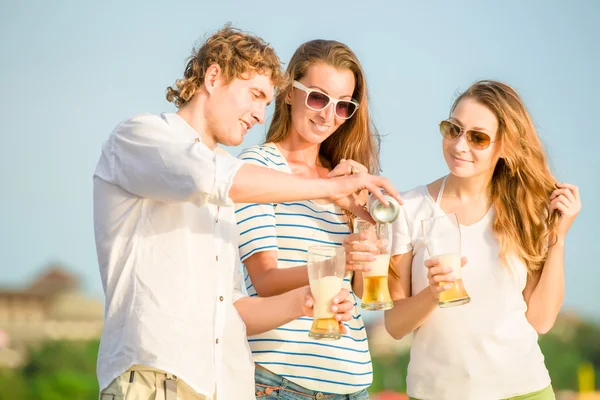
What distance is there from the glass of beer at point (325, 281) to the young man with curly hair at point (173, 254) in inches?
1.9

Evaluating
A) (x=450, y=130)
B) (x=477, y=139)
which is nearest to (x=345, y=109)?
(x=450, y=130)

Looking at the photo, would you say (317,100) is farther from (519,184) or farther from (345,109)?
(519,184)

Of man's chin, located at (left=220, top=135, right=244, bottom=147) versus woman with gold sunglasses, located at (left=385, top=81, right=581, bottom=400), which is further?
woman with gold sunglasses, located at (left=385, top=81, right=581, bottom=400)

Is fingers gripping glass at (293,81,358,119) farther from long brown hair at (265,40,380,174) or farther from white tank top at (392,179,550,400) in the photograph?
white tank top at (392,179,550,400)

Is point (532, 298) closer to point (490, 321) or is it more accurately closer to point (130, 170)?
point (490, 321)

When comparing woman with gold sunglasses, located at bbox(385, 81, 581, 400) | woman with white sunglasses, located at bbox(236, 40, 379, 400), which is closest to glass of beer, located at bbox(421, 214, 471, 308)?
woman with gold sunglasses, located at bbox(385, 81, 581, 400)

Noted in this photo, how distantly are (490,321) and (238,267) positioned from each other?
1.37 metres

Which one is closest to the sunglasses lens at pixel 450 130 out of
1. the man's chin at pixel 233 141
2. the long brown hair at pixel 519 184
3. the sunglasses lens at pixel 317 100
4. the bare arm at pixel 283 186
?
the long brown hair at pixel 519 184

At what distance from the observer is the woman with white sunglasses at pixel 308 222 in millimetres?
4102

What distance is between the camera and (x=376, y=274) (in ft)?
13.0

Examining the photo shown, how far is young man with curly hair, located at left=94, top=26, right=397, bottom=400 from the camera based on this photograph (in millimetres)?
3146

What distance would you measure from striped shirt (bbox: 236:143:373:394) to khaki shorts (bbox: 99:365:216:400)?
40.2 inches

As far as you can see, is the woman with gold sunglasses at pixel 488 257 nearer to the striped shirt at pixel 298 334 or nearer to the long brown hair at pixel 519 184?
the long brown hair at pixel 519 184

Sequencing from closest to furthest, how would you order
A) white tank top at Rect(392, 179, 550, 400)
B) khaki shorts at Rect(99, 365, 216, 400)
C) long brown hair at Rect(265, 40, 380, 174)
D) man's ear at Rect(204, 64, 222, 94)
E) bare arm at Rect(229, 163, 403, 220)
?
khaki shorts at Rect(99, 365, 216, 400)
bare arm at Rect(229, 163, 403, 220)
man's ear at Rect(204, 64, 222, 94)
white tank top at Rect(392, 179, 550, 400)
long brown hair at Rect(265, 40, 380, 174)
